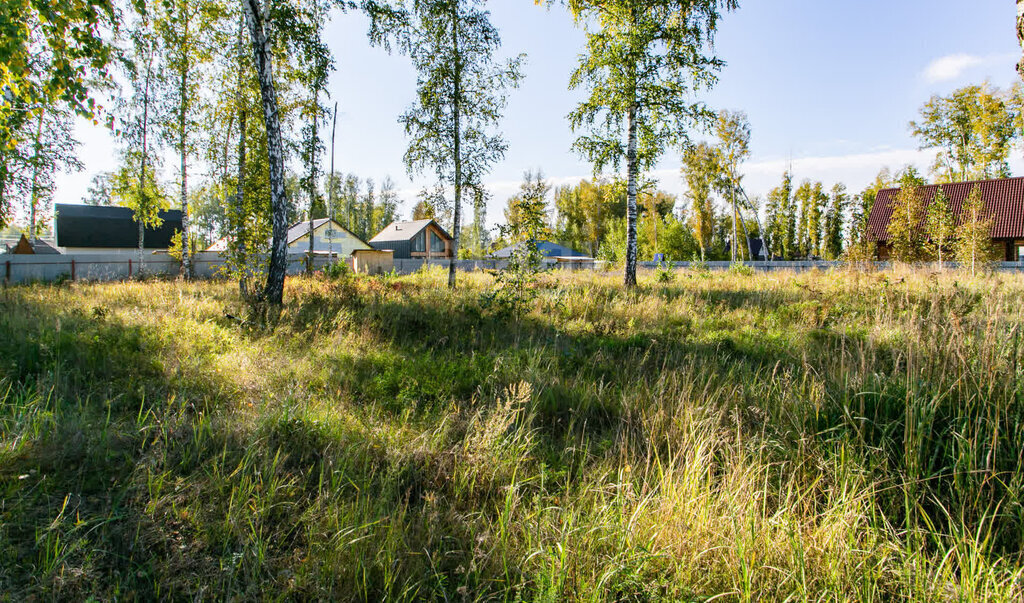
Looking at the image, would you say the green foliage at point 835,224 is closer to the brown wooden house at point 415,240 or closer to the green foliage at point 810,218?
the green foliage at point 810,218

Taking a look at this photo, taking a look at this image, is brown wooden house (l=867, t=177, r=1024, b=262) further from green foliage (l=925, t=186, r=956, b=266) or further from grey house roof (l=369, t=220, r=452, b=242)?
grey house roof (l=369, t=220, r=452, b=242)

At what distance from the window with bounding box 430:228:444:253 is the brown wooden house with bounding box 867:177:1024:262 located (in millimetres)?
37074

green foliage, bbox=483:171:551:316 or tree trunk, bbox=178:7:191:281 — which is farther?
tree trunk, bbox=178:7:191:281

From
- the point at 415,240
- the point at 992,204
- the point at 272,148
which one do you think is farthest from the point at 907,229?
the point at 415,240

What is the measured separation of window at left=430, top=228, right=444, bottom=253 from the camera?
48.5 metres

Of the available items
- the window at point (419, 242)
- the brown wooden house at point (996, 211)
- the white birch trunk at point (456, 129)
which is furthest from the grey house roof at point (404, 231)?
the brown wooden house at point (996, 211)

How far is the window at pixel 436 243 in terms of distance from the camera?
48469mm

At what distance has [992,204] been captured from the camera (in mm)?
29188

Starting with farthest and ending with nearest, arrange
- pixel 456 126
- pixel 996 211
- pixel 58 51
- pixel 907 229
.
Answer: pixel 996 211 → pixel 907 229 → pixel 456 126 → pixel 58 51

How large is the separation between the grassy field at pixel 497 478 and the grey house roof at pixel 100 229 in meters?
41.7

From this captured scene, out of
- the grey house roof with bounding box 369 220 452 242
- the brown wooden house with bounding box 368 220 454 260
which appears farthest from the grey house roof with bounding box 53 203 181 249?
the brown wooden house with bounding box 368 220 454 260

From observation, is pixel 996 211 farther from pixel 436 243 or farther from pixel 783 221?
pixel 436 243

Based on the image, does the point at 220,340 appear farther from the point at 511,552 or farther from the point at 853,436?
the point at 853,436

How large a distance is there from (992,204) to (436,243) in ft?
145
